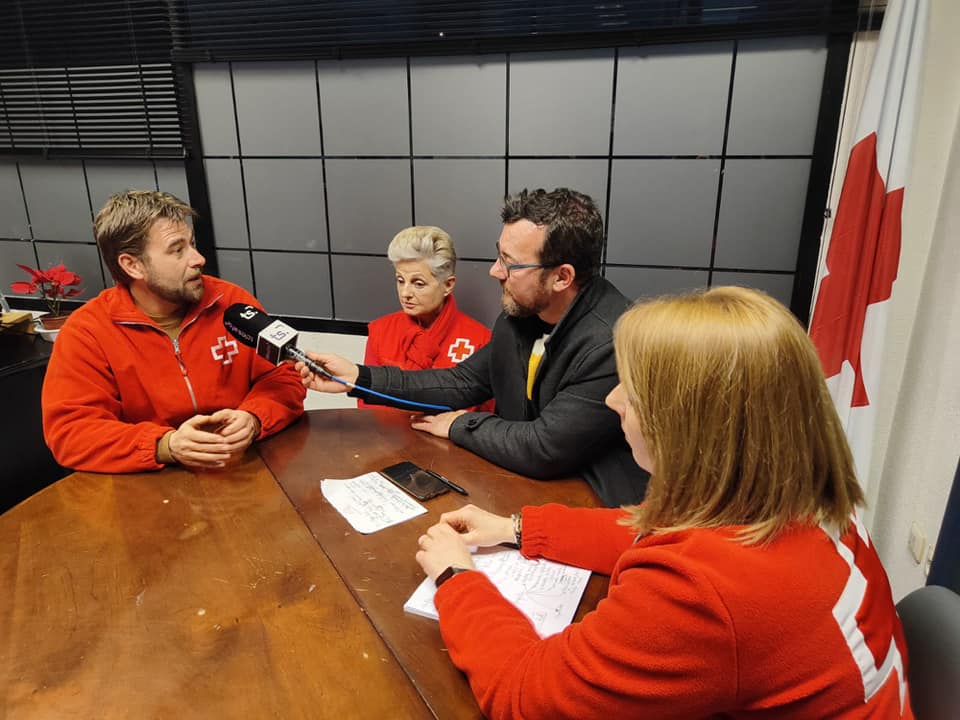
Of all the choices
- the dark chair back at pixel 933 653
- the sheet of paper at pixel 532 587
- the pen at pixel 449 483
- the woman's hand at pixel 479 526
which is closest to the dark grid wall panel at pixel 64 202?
the pen at pixel 449 483

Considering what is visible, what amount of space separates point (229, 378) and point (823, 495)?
166cm

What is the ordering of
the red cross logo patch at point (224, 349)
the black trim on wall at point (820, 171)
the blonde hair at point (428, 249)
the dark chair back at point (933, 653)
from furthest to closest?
the blonde hair at point (428, 249) → the black trim on wall at point (820, 171) → the red cross logo patch at point (224, 349) → the dark chair back at point (933, 653)

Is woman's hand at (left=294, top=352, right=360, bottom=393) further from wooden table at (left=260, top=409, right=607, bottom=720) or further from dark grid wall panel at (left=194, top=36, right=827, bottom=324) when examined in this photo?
dark grid wall panel at (left=194, top=36, right=827, bottom=324)

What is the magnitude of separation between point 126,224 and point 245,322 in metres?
0.48

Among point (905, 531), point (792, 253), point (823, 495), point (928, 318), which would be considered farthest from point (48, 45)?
point (905, 531)

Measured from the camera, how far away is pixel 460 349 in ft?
7.88

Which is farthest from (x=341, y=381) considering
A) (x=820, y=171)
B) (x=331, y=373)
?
(x=820, y=171)

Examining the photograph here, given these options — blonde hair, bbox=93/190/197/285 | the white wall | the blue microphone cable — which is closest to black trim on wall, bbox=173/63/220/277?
blonde hair, bbox=93/190/197/285

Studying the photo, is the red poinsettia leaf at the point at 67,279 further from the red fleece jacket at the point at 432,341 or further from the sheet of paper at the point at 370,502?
the sheet of paper at the point at 370,502

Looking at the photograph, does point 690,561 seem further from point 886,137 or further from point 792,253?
point 792,253

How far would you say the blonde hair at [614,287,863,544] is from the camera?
0.72 metres

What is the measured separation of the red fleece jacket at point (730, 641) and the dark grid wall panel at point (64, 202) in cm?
273

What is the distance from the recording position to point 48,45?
287 cm

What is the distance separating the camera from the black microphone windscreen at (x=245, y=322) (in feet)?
5.43
